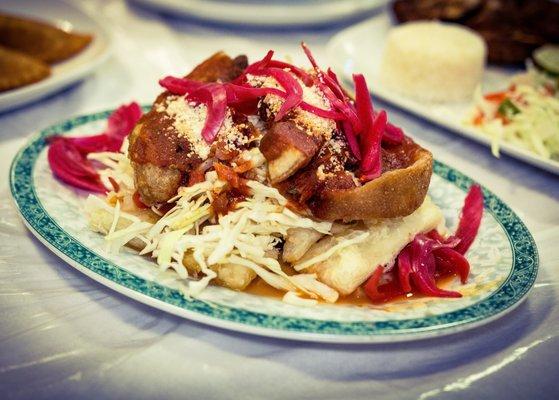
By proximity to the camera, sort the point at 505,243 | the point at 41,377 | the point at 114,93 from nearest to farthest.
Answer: the point at 41,377
the point at 505,243
the point at 114,93

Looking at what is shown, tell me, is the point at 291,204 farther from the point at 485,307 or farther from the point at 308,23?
the point at 308,23

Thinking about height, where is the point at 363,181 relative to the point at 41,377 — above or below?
above

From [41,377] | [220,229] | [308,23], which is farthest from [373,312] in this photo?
[308,23]

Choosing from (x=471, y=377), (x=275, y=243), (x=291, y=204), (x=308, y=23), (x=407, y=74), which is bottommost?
(x=471, y=377)

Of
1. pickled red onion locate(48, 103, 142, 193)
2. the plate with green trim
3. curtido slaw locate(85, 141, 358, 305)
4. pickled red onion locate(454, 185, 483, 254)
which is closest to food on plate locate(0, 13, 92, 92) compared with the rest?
pickled red onion locate(48, 103, 142, 193)

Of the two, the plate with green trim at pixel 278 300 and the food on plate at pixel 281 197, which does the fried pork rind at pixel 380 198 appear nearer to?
the food on plate at pixel 281 197

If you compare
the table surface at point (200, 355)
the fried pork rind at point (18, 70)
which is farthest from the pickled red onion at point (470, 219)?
the fried pork rind at point (18, 70)
